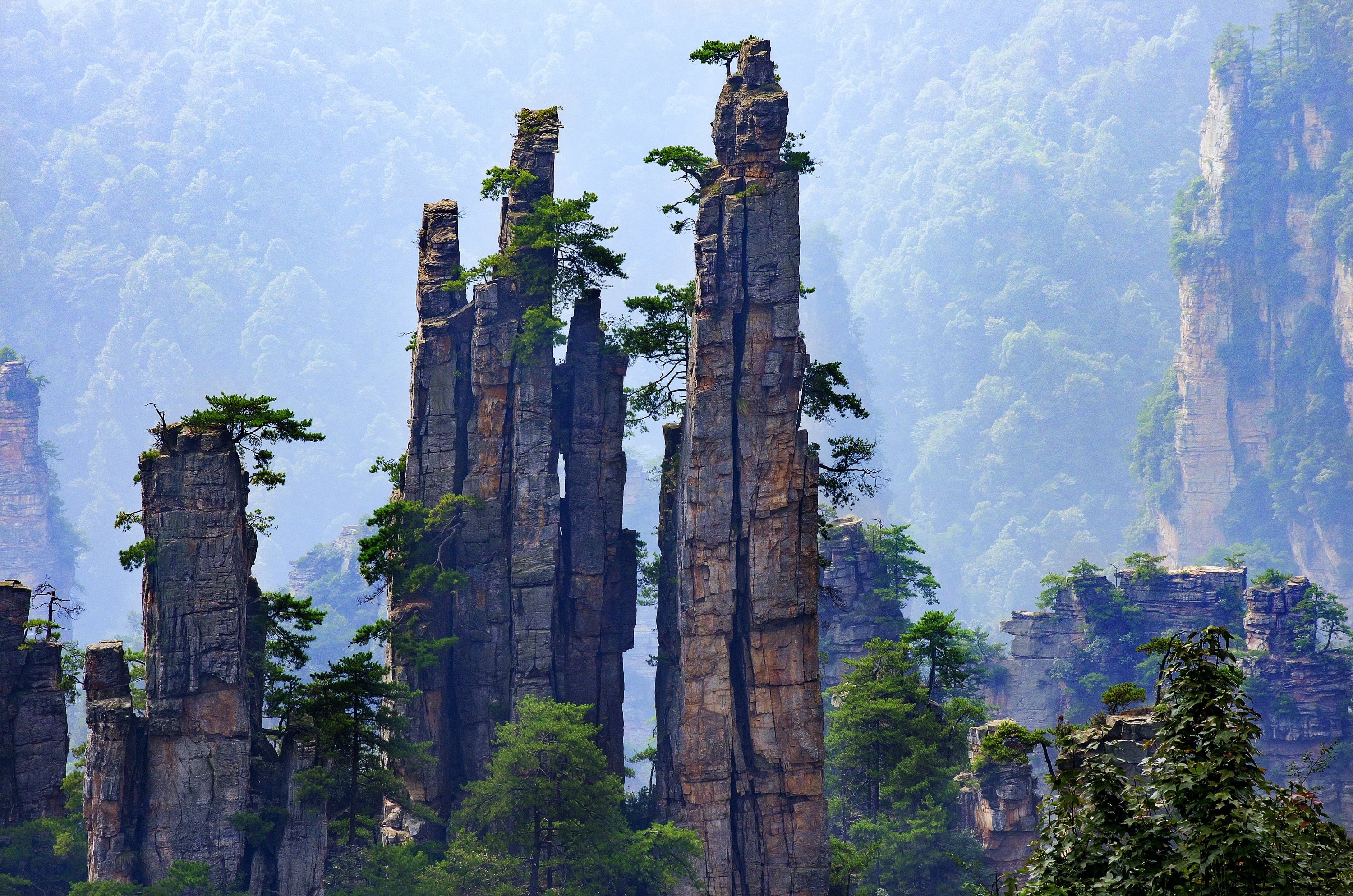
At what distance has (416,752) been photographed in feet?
122

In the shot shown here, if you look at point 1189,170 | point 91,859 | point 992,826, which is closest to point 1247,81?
point 1189,170

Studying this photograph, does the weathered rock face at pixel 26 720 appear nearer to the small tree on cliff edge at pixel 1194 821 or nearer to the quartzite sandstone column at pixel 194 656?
the quartzite sandstone column at pixel 194 656

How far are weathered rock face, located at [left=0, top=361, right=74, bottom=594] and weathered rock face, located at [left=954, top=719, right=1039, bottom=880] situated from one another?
71642mm

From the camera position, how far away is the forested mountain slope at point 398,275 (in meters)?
156

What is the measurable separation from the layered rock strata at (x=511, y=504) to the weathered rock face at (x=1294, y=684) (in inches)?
1333

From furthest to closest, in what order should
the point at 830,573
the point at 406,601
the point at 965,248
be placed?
the point at 965,248
the point at 830,573
the point at 406,601

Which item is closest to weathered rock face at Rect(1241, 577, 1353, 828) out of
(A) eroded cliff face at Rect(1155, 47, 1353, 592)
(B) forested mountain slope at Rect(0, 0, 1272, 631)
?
A: (A) eroded cliff face at Rect(1155, 47, 1353, 592)

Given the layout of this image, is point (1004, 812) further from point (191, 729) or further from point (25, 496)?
point (25, 496)

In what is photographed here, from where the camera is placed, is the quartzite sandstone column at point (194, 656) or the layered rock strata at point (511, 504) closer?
the quartzite sandstone column at point (194, 656)

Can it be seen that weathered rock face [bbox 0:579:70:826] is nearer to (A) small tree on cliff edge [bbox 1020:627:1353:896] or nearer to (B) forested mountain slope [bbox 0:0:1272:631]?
(A) small tree on cliff edge [bbox 1020:627:1353:896]

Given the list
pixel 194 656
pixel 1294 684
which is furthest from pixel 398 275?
pixel 194 656

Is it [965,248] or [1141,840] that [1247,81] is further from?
[1141,840]

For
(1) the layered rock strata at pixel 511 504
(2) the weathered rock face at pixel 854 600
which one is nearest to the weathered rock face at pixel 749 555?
(1) the layered rock strata at pixel 511 504

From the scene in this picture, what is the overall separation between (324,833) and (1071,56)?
185m
